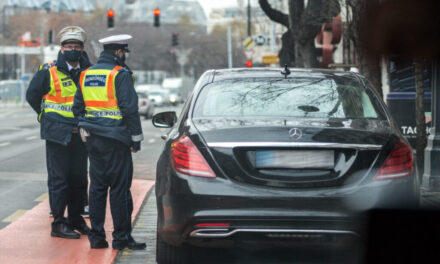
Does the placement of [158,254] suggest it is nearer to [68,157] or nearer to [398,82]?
[68,157]

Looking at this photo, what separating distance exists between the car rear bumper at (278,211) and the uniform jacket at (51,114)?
2179 millimetres

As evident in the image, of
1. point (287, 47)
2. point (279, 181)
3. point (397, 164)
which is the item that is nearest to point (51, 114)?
point (279, 181)

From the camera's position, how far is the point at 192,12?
176m

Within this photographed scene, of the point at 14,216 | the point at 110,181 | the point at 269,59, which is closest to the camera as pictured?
the point at 110,181

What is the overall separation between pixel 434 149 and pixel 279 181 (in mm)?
6306

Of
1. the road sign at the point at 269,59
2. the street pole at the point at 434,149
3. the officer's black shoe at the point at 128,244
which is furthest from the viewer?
the road sign at the point at 269,59

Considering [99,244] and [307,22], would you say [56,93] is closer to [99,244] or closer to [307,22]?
[99,244]

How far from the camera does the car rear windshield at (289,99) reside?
5.76m

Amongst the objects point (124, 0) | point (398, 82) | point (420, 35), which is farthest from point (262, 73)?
point (124, 0)

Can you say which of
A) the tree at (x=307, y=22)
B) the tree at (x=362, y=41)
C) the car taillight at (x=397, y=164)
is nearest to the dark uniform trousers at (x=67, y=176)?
the car taillight at (x=397, y=164)

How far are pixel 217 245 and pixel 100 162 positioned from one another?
1.72 meters

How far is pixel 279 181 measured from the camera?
5.14 metres

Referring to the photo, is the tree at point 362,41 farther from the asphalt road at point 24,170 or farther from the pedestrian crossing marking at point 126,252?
the pedestrian crossing marking at point 126,252

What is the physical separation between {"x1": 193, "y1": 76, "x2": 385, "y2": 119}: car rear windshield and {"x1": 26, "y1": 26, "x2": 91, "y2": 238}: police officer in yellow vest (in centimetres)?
161
